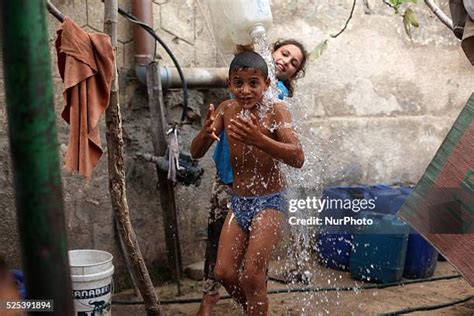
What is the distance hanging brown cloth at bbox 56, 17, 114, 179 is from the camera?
2762 mm

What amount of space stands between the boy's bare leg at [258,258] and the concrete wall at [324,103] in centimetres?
152

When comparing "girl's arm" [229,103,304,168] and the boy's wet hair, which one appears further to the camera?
the boy's wet hair

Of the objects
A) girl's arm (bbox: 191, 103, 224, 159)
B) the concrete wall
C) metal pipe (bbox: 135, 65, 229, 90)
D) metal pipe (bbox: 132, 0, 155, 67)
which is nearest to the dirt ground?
the concrete wall

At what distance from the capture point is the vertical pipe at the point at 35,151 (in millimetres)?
932

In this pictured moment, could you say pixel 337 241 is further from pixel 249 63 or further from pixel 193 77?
pixel 249 63

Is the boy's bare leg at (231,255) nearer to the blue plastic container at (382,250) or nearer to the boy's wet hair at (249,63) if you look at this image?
the boy's wet hair at (249,63)

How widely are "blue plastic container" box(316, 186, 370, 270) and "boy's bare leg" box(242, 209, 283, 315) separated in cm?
202

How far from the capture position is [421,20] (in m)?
5.69

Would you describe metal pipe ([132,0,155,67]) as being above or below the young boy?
above

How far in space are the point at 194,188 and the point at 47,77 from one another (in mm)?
3781

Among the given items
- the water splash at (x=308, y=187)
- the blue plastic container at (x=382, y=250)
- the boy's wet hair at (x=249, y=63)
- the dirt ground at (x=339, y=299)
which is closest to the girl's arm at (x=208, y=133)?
the boy's wet hair at (x=249, y=63)

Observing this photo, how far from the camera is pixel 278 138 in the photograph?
10.6 ft

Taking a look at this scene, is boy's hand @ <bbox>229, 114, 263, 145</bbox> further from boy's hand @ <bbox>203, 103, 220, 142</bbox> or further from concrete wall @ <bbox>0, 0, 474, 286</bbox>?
concrete wall @ <bbox>0, 0, 474, 286</bbox>

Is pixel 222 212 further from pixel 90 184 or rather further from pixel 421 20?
pixel 421 20
